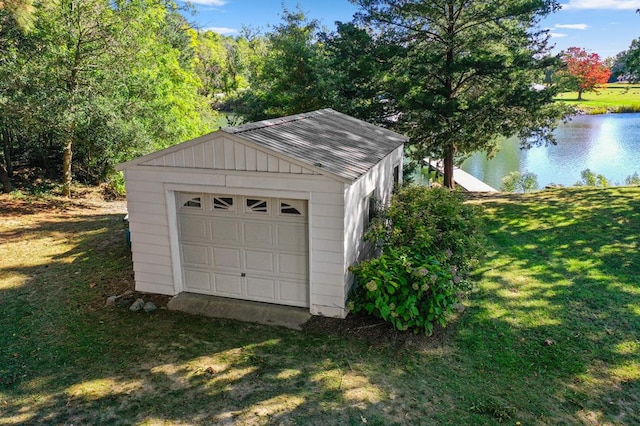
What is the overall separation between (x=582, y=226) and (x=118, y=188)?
622 inches

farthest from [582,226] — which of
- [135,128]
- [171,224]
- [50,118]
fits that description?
[50,118]

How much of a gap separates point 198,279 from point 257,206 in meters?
1.71

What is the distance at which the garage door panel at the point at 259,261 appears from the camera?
688cm

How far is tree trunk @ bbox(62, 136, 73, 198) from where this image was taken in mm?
14602

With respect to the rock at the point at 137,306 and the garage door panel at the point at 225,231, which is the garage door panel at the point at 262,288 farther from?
the rock at the point at 137,306

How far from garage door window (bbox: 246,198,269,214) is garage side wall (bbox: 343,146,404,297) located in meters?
1.29

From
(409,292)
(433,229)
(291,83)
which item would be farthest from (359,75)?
(409,292)

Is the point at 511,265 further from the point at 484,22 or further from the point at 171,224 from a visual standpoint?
the point at 484,22

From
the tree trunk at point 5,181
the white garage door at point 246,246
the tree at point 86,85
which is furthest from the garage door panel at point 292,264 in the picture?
the tree trunk at point 5,181

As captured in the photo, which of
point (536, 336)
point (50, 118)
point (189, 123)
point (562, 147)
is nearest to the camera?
point (536, 336)

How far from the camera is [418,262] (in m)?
6.39

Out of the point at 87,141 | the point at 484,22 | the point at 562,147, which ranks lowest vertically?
the point at 562,147

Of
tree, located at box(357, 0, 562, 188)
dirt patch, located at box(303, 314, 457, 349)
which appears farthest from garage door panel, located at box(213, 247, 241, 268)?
tree, located at box(357, 0, 562, 188)

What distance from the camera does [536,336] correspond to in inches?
241
